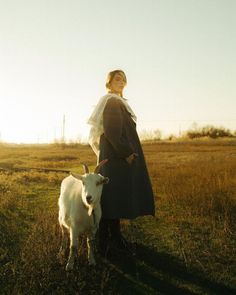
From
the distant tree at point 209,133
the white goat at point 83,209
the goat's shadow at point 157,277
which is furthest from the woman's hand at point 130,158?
the distant tree at point 209,133

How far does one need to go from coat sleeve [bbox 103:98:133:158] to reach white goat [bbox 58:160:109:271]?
30cm

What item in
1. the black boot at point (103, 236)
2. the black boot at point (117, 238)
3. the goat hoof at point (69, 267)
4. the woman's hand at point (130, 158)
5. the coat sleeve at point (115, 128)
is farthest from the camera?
the black boot at point (117, 238)

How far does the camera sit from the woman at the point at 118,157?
17.8 ft

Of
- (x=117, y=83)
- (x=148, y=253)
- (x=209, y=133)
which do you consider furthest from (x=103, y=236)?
(x=209, y=133)

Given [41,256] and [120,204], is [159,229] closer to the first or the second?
[120,204]

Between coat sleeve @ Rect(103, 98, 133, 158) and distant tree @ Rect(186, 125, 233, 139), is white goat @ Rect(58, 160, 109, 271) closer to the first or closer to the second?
coat sleeve @ Rect(103, 98, 133, 158)

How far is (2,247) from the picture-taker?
5770 mm

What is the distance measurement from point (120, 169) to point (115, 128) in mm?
592

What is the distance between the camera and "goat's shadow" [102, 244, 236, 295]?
4.53m

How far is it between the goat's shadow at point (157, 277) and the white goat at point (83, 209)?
50 centimetres

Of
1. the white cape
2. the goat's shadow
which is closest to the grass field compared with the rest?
the goat's shadow

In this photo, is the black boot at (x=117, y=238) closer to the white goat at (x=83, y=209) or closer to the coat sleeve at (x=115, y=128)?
the white goat at (x=83, y=209)

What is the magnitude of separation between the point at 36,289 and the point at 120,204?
66.5 inches

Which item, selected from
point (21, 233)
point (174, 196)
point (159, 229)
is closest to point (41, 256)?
point (21, 233)
